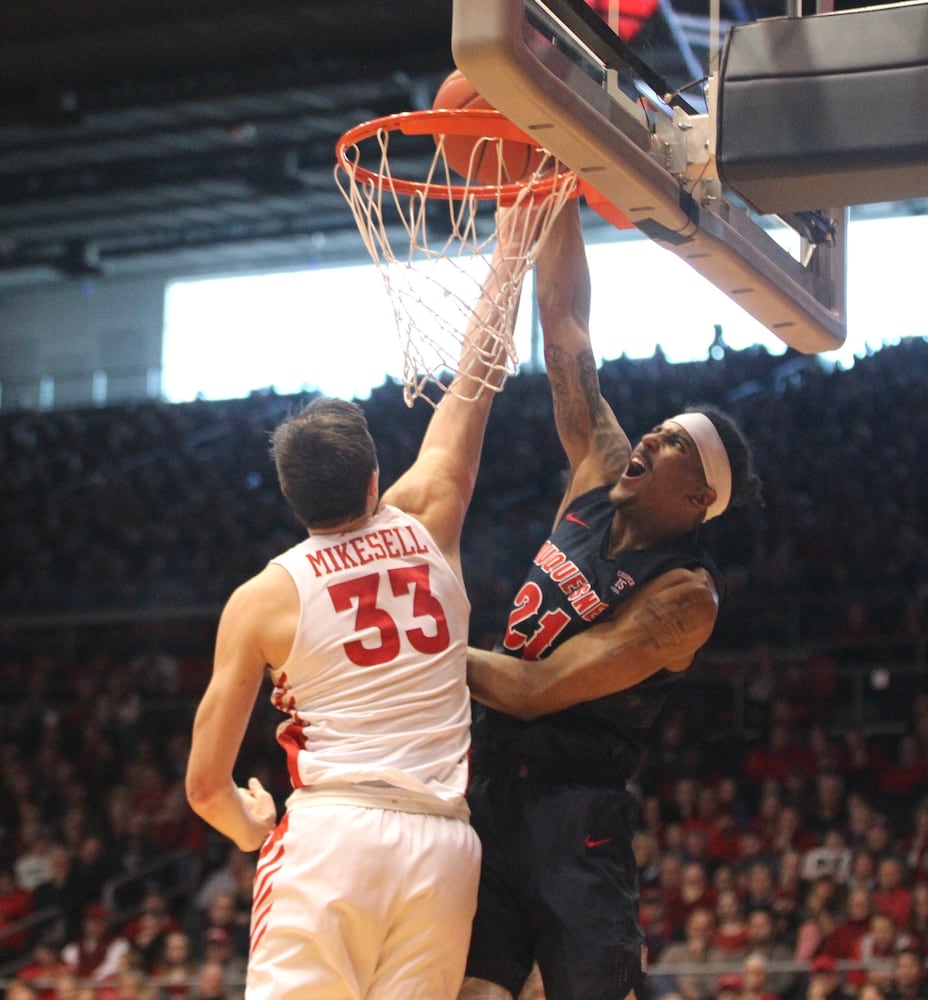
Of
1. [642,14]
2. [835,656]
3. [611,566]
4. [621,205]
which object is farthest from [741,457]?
[835,656]

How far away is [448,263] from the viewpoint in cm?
367

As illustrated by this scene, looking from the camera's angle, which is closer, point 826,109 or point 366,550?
point 826,109

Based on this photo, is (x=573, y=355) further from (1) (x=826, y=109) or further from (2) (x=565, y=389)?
(1) (x=826, y=109)

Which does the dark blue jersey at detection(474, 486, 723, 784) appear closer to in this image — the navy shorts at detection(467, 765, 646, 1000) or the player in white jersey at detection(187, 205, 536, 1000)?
the navy shorts at detection(467, 765, 646, 1000)

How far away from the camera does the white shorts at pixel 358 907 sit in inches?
105

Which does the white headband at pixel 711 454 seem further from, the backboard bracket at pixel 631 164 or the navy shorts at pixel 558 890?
the navy shorts at pixel 558 890

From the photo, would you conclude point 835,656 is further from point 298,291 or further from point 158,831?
point 298,291

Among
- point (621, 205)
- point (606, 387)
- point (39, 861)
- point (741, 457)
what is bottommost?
point (39, 861)

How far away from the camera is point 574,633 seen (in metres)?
3.30

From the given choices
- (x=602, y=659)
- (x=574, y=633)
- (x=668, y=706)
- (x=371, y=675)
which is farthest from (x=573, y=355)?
(x=668, y=706)

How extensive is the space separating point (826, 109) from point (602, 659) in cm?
123

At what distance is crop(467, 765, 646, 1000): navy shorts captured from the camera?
3.06 m

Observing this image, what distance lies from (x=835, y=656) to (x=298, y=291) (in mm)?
10775

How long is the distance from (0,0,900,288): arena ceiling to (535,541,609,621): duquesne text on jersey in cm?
912
